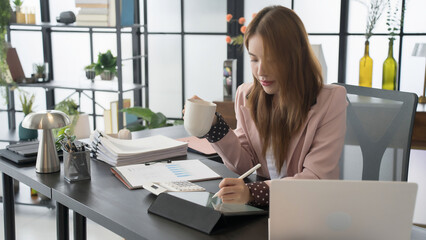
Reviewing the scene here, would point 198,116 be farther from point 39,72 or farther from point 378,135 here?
point 39,72

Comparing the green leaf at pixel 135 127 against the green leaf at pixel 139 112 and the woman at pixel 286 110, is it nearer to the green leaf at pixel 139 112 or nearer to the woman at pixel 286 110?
the green leaf at pixel 139 112

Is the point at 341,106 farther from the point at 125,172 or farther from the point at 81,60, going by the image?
the point at 81,60

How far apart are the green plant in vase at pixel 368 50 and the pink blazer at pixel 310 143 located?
1.75 m

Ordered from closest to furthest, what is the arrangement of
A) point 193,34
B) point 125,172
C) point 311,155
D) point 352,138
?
point 311,155, point 125,172, point 352,138, point 193,34

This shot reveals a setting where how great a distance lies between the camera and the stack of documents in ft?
6.22

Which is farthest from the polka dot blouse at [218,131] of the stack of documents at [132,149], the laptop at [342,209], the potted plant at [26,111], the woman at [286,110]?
the potted plant at [26,111]

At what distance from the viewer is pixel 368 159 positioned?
186 cm

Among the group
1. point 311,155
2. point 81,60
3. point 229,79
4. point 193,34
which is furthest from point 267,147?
point 81,60

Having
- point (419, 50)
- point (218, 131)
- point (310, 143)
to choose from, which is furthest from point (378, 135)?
point (419, 50)

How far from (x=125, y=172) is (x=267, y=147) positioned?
48 centimetres

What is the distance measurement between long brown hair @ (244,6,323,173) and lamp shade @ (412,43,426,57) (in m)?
1.69

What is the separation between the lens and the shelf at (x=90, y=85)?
3744mm

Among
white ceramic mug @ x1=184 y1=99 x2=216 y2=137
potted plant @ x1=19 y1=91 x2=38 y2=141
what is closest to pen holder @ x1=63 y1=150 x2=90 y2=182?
white ceramic mug @ x1=184 y1=99 x2=216 y2=137

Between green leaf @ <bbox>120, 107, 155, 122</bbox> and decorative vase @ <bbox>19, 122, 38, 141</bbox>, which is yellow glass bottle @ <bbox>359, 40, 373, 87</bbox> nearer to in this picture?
green leaf @ <bbox>120, 107, 155, 122</bbox>
